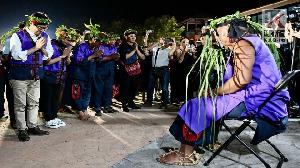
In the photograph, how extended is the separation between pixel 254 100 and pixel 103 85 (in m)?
5.42

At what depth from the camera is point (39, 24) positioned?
20.1 ft

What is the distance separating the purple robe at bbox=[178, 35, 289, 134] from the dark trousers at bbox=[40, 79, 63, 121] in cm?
399

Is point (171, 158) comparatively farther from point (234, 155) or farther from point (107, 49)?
point (107, 49)

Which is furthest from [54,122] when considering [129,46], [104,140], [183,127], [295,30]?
[295,30]

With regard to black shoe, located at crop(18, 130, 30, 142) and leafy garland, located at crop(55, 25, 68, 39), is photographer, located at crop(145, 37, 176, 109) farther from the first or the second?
black shoe, located at crop(18, 130, 30, 142)

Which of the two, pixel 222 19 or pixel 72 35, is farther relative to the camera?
pixel 72 35

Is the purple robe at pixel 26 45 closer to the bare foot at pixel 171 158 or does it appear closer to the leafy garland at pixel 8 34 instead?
the leafy garland at pixel 8 34

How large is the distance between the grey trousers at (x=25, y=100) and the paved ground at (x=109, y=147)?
0.34m

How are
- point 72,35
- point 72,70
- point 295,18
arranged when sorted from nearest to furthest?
point 295,18, point 72,35, point 72,70

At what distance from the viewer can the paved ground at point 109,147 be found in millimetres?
4707

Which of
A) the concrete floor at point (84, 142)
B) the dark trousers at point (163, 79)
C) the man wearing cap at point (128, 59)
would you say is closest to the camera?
the concrete floor at point (84, 142)

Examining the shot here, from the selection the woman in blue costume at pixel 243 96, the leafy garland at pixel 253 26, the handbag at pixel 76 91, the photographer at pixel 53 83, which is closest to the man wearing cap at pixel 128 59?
the handbag at pixel 76 91

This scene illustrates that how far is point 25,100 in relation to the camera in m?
6.20

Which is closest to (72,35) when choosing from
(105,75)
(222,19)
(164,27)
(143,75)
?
(105,75)
